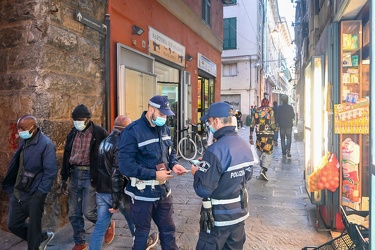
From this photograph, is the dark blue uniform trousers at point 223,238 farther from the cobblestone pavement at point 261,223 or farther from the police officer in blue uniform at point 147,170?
the cobblestone pavement at point 261,223

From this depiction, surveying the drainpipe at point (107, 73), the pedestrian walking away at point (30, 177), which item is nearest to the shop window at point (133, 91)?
the drainpipe at point (107, 73)

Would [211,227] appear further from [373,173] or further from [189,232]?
[189,232]

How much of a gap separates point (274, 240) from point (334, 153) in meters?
1.32

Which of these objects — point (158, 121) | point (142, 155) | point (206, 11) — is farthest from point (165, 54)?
point (142, 155)

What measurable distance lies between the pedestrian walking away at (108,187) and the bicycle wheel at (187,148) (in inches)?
260

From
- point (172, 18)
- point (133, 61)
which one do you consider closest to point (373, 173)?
point (133, 61)

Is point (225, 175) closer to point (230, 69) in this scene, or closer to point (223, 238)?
point (223, 238)

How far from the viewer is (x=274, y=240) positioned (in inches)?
166

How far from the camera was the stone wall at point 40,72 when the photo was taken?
4.46 meters

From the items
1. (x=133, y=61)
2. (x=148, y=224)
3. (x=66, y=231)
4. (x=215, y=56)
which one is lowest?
(x=66, y=231)

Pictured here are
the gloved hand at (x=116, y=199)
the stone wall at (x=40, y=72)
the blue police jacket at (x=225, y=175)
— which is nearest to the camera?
the blue police jacket at (x=225, y=175)

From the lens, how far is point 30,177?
3592mm

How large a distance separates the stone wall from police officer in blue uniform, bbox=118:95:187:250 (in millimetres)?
1845

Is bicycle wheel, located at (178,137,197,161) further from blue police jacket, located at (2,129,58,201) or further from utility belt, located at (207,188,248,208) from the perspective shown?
utility belt, located at (207,188,248,208)
